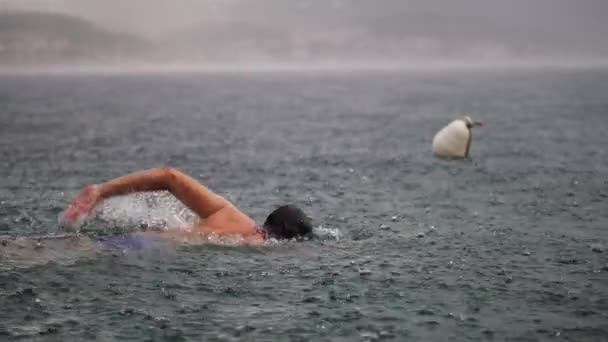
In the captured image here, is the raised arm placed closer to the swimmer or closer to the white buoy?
the swimmer

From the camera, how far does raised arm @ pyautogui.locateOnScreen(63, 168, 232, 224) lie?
484 inches

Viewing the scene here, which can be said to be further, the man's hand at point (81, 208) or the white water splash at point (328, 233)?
the white water splash at point (328, 233)

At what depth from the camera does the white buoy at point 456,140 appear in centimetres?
2564

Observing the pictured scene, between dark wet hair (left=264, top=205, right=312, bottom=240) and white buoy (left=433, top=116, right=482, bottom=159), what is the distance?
13.1 m

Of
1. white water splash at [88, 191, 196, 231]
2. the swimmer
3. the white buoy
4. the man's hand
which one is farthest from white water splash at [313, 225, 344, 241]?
the white buoy

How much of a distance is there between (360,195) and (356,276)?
25.3 feet

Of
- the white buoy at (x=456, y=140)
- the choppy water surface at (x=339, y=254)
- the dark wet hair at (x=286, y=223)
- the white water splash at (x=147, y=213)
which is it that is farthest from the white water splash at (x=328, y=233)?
the white buoy at (x=456, y=140)

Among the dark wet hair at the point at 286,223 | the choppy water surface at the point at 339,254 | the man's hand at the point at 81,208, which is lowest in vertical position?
the choppy water surface at the point at 339,254

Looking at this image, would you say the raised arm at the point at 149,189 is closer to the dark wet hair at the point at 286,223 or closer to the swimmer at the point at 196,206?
the swimmer at the point at 196,206

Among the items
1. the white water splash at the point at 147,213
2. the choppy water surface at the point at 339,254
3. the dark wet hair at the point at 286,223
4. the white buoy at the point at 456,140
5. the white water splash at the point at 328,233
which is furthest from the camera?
the white buoy at the point at 456,140

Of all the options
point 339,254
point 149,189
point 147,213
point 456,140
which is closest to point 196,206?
point 149,189

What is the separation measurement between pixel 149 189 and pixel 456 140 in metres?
15.2

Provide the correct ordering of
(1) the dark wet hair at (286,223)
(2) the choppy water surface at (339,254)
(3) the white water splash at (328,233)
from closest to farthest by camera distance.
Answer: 1. (2) the choppy water surface at (339,254)
2. (1) the dark wet hair at (286,223)
3. (3) the white water splash at (328,233)

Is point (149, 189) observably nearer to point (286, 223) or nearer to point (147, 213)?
point (147, 213)
